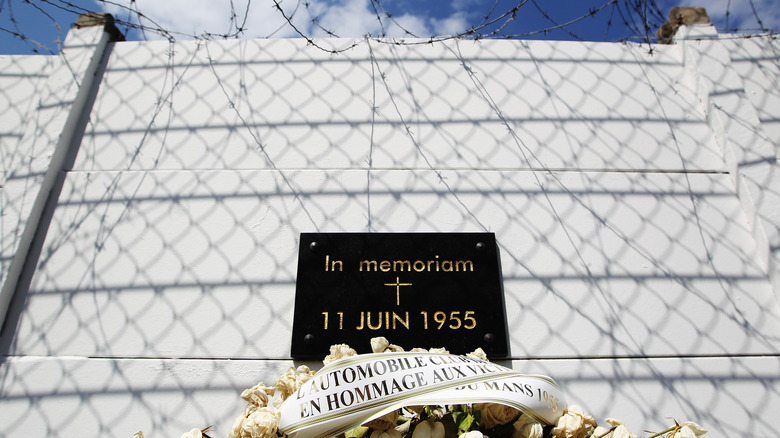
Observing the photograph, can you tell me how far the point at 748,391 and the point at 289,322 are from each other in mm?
1631

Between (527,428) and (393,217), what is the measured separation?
3.08 ft

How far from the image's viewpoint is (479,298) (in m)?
1.81

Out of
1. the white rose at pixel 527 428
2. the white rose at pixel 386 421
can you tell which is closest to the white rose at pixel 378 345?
the white rose at pixel 386 421

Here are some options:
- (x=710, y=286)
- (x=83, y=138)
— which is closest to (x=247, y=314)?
(x=83, y=138)

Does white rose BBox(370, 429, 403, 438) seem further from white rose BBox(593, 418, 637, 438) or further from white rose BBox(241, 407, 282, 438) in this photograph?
white rose BBox(593, 418, 637, 438)

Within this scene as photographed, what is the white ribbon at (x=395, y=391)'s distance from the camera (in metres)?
1.27

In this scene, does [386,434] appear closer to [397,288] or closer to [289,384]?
[289,384]

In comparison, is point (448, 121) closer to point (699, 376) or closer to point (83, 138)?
point (699, 376)

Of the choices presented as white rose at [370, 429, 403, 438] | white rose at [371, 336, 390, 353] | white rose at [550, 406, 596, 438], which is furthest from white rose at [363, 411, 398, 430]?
white rose at [550, 406, 596, 438]

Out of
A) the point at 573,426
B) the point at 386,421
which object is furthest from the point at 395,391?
the point at 573,426

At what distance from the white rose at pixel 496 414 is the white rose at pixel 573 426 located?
0.13 meters

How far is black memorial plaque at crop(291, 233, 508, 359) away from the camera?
1728mm

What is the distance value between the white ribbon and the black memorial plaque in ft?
1.05

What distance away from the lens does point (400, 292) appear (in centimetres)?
180
